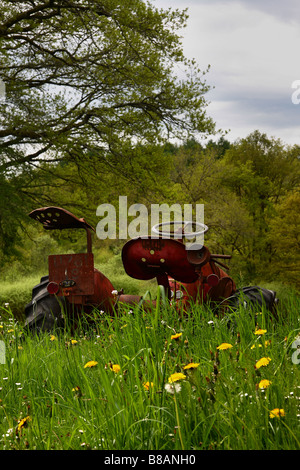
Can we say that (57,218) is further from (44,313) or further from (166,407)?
(166,407)

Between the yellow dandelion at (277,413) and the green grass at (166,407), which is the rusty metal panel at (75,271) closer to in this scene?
the green grass at (166,407)

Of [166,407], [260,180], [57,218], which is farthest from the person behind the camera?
[260,180]

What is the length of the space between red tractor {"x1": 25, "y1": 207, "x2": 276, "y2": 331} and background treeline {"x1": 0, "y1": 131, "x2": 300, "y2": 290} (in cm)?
653

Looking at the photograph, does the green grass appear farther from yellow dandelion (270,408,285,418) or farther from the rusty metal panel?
the rusty metal panel

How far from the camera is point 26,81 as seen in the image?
455 inches

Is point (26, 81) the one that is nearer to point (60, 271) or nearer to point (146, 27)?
point (146, 27)

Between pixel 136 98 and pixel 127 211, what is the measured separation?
2.96 metres

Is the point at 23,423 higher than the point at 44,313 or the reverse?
higher

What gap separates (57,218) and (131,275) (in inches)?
30.2

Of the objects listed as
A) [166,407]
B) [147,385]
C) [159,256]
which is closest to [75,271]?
[159,256]

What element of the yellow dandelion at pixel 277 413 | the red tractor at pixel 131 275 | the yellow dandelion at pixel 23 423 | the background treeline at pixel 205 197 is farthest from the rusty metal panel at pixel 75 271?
the background treeline at pixel 205 197

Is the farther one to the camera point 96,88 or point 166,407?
point 96,88

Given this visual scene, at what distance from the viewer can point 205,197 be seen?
15312mm

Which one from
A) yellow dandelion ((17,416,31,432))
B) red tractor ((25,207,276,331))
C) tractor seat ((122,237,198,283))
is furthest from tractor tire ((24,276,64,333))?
yellow dandelion ((17,416,31,432))
